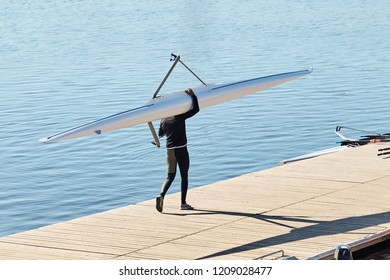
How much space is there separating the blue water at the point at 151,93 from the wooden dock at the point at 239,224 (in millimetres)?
5510

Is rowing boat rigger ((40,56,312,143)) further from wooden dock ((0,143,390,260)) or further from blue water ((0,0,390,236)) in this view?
blue water ((0,0,390,236))

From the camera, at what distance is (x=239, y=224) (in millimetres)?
17406

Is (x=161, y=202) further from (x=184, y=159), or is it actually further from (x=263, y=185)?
(x=263, y=185)

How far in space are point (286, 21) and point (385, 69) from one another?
87.7ft

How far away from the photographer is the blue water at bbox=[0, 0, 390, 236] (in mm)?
27245

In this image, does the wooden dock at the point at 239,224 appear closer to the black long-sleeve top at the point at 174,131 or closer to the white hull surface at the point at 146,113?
the black long-sleeve top at the point at 174,131

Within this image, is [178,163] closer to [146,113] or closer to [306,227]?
[146,113]

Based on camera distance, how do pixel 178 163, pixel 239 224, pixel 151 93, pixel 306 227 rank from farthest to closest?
1. pixel 151 93
2. pixel 178 163
3. pixel 239 224
4. pixel 306 227

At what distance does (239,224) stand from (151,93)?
22755 millimetres

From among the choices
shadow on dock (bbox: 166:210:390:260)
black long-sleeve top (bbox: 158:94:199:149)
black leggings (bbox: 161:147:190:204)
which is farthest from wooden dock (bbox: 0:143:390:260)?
black long-sleeve top (bbox: 158:94:199:149)

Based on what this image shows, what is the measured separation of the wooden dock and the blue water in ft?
18.1

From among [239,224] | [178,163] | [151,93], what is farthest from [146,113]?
[151,93]

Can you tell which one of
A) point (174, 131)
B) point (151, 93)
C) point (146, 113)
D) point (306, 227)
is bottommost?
point (151, 93)
